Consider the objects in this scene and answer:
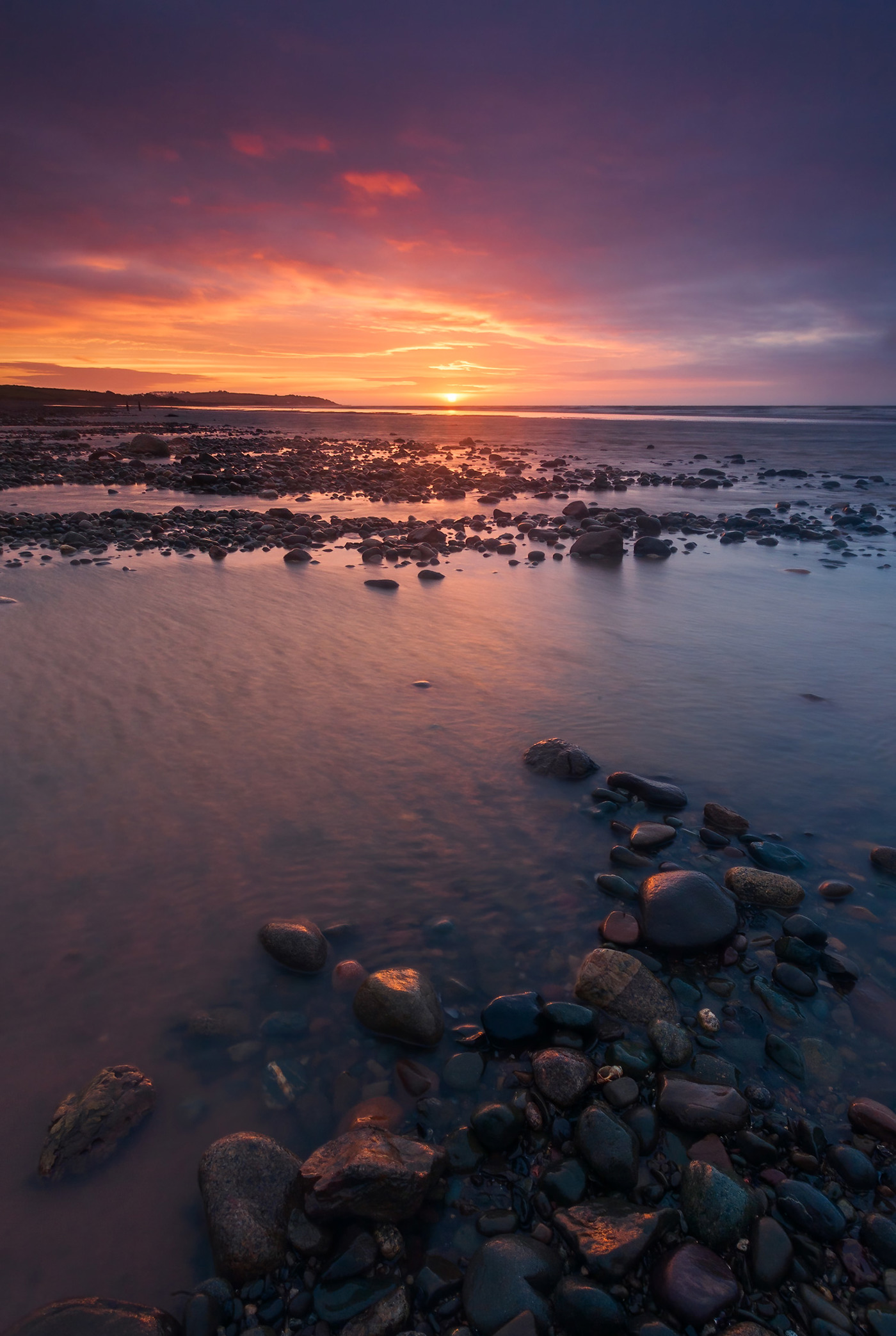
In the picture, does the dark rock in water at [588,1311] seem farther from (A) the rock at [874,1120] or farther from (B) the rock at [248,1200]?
(A) the rock at [874,1120]

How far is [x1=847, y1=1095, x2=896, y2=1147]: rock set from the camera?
7.89 feet

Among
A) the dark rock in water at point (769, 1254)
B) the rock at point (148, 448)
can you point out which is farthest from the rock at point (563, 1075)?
the rock at point (148, 448)

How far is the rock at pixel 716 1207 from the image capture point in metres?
2.13

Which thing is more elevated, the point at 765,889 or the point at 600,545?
the point at 600,545

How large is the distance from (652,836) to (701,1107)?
5.55 ft

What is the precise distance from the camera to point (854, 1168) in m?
2.29

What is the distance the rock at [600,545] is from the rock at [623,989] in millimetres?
10058

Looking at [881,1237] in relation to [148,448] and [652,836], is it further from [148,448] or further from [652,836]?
[148,448]

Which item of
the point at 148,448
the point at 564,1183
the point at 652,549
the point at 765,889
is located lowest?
the point at 564,1183

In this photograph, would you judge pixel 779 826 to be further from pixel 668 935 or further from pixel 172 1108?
pixel 172 1108

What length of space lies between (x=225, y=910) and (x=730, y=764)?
12.4 feet

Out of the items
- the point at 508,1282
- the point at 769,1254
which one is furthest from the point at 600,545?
the point at 508,1282

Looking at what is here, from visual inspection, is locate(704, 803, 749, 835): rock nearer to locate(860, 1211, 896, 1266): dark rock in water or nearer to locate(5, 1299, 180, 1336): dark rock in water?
locate(860, 1211, 896, 1266): dark rock in water

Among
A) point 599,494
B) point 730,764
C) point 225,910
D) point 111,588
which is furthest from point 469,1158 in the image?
point 599,494
